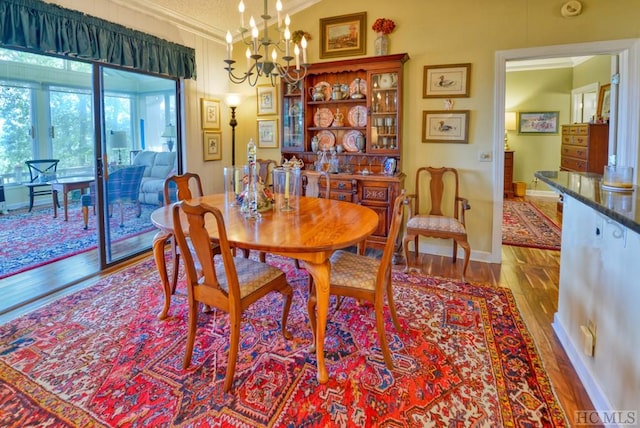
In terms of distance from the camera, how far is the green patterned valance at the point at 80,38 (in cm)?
269

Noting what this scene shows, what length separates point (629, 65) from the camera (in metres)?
3.35

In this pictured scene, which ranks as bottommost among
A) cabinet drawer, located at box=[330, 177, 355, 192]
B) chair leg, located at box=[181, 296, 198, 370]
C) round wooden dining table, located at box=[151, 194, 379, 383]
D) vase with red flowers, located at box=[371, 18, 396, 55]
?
chair leg, located at box=[181, 296, 198, 370]

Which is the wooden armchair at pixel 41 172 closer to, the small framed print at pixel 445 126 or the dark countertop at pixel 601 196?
the small framed print at pixel 445 126

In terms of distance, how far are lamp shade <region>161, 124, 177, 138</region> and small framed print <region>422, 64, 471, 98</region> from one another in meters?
3.02

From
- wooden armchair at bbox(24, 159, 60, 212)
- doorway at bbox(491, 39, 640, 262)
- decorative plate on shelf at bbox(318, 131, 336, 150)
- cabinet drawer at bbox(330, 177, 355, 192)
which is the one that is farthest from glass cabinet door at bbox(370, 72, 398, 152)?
wooden armchair at bbox(24, 159, 60, 212)

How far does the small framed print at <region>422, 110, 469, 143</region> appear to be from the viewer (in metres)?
3.96

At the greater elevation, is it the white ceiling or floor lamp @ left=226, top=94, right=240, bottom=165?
the white ceiling

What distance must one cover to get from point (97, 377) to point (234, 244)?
1.09 meters

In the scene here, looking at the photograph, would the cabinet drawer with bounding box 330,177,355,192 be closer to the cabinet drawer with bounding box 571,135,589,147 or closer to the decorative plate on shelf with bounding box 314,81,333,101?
the decorative plate on shelf with bounding box 314,81,333,101

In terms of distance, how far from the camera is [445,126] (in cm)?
403

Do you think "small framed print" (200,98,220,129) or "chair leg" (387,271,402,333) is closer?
"chair leg" (387,271,402,333)

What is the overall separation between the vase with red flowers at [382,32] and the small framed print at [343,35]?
0.19 meters

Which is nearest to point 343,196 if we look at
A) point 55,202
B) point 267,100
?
point 267,100

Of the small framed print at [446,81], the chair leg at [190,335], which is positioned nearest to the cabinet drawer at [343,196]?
the small framed print at [446,81]
